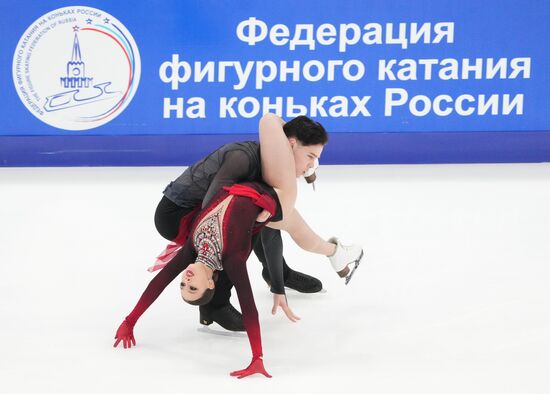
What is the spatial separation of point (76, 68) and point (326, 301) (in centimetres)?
331

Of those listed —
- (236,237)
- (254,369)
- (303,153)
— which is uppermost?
(303,153)

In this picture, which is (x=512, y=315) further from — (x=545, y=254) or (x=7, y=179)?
(x=7, y=179)

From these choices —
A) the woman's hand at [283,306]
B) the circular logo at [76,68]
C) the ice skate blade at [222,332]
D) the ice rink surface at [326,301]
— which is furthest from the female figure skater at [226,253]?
the circular logo at [76,68]

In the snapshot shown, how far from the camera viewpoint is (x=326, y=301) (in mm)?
3002

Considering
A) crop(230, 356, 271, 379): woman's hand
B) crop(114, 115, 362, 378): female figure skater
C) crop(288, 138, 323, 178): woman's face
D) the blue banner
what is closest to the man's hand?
crop(114, 115, 362, 378): female figure skater

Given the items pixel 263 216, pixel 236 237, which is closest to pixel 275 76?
pixel 263 216

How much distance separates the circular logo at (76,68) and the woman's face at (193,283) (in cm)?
361

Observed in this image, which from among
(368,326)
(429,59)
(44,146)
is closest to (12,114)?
(44,146)

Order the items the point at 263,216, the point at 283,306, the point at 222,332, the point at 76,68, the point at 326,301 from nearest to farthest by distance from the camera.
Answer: the point at 263,216
the point at 222,332
the point at 283,306
the point at 326,301
the point at 76,68

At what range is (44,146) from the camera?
A: 5.64 m

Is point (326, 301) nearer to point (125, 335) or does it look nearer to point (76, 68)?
point (125, 335)

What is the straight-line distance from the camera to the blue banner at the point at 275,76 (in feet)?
18.1

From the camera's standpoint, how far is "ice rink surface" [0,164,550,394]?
2.24 meters

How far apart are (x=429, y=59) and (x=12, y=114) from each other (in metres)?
3.02
